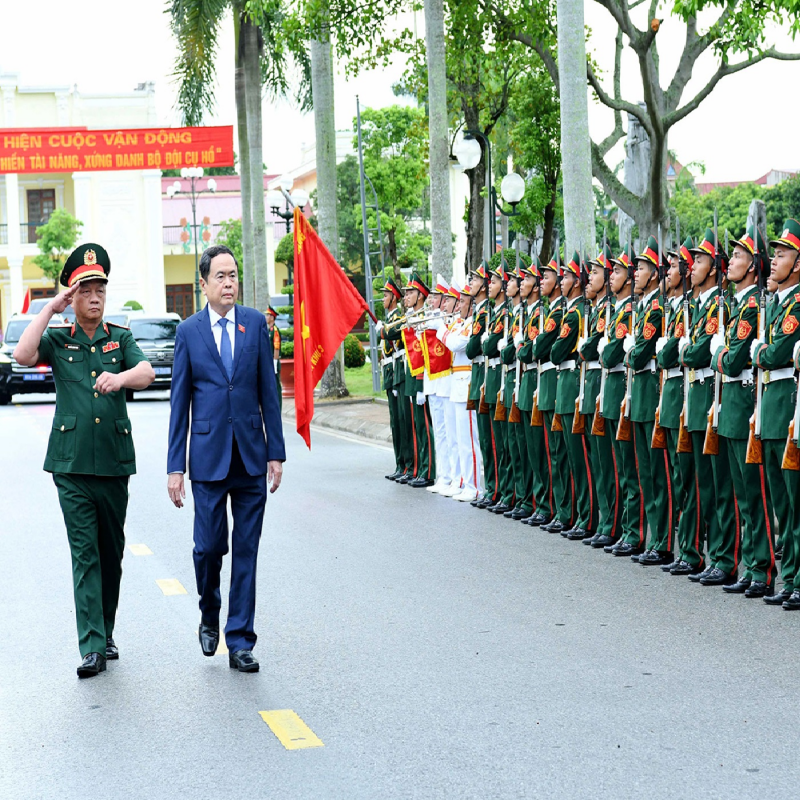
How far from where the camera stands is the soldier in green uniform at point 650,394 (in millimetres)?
9945

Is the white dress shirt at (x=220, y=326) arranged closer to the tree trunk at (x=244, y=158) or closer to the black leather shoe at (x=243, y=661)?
the black leather shoe at (x=243, y=661)

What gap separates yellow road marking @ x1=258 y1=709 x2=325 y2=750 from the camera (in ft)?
18.7

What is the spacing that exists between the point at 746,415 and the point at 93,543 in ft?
13.5

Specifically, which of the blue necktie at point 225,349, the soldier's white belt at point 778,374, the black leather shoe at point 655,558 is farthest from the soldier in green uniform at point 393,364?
the blue necktie at point 225,349

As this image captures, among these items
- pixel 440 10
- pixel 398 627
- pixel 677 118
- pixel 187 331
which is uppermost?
pixel 440 10

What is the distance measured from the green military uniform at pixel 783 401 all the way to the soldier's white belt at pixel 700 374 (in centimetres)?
78

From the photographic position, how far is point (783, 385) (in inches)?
331

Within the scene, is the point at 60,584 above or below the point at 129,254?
below

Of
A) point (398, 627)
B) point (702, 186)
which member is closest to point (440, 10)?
point (398, 627)

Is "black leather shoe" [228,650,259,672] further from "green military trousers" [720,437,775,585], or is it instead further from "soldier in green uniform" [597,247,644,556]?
"soldier in green uniform" [597,247,644,556]

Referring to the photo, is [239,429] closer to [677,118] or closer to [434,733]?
[434,733]

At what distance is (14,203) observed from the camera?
6919cm

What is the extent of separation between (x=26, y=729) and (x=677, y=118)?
16.1 metres

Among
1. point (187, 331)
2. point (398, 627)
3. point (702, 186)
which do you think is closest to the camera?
point (187, 331)
